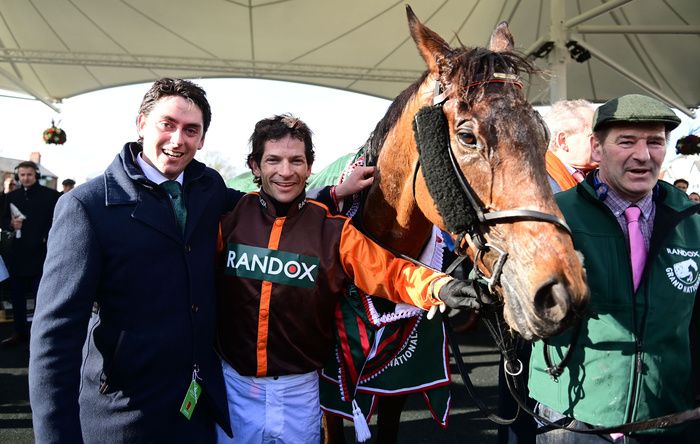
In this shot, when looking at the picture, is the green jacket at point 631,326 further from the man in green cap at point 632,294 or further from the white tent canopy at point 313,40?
the white tent canopy at point 313,40

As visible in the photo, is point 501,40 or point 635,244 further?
point 501,40

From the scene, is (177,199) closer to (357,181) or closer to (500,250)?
(357,181)

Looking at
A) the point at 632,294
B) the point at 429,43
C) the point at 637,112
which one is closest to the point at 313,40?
the point at 429,43

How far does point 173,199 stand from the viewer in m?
1.58

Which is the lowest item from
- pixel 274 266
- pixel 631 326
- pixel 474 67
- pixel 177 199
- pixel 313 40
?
pixel 631 326

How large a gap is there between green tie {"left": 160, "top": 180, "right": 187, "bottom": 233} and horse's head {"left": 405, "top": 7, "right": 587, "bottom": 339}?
0.80 meters

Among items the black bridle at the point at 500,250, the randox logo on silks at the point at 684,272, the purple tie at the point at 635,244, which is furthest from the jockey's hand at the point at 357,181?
the randox logo on silks at the point at 684,272

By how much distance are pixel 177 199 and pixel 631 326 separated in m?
1.51

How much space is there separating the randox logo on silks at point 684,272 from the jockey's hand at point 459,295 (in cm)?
64

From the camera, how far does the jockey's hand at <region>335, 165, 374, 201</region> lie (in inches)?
76.8

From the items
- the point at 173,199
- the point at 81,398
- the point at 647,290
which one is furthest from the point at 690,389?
the point at 81,398

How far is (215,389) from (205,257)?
45 cm

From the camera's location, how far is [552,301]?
1.11 metres

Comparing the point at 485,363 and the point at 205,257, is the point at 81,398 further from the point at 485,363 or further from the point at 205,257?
the point at 485,363
